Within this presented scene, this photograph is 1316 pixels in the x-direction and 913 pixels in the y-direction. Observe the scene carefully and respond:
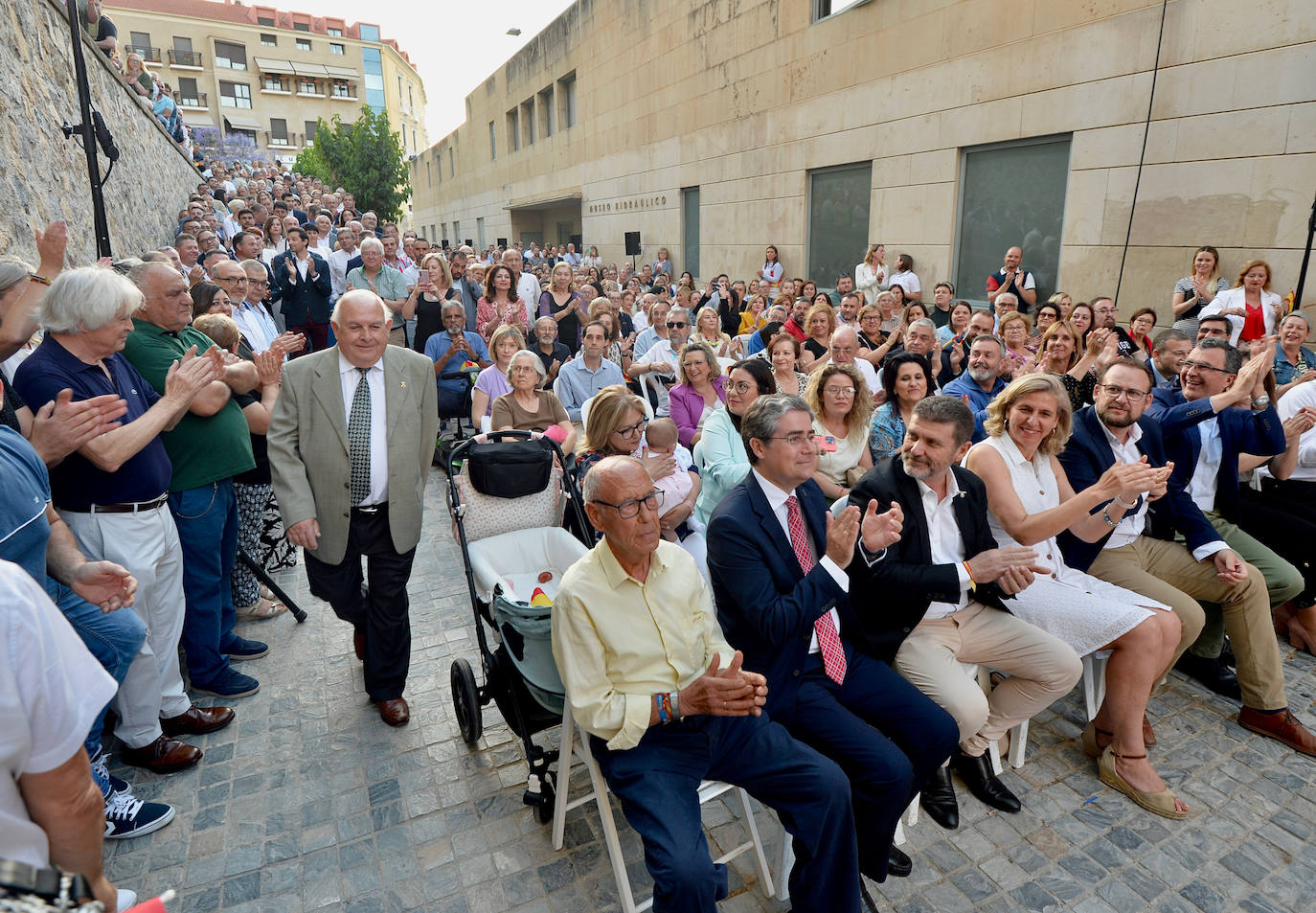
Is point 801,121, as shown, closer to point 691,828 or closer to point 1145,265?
point 1145,265

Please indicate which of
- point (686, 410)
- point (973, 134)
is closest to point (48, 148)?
point (686, 410)

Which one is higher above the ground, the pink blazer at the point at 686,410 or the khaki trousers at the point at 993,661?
the pink blazer at the point at 686,410

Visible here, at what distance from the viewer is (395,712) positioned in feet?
11.9

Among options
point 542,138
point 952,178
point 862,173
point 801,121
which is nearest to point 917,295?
point 952,178

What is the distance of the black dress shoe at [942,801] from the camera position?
3.02 meters

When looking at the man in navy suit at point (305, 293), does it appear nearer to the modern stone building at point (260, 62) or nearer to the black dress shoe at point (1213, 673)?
the black dress shoe at point (1213, 673)

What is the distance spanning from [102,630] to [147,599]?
2.07 ft

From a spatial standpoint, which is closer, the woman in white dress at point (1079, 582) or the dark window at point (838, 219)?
the woman in white dress at point (1079, 582)

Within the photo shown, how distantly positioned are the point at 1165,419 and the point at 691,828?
12.4 feet

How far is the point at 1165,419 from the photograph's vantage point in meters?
4.20

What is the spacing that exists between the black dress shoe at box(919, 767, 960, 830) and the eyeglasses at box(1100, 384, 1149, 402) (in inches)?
85.7

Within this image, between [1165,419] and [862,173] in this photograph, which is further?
[862,173]

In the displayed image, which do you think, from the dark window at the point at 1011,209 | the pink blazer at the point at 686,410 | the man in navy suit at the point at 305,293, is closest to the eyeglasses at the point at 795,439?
the pink blazer at the point at 686,410

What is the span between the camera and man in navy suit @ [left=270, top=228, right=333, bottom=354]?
8.12 m
